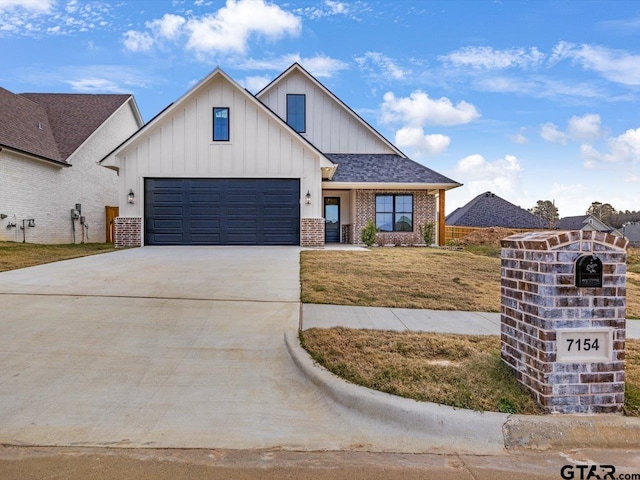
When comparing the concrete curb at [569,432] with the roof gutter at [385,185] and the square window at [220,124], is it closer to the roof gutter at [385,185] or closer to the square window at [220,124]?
the square window at [220,124]

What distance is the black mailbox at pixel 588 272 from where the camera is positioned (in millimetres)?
3121

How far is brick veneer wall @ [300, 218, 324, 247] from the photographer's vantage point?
1551 cm

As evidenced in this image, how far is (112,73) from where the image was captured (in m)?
24.2

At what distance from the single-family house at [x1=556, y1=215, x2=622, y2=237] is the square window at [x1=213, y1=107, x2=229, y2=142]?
3079 cm

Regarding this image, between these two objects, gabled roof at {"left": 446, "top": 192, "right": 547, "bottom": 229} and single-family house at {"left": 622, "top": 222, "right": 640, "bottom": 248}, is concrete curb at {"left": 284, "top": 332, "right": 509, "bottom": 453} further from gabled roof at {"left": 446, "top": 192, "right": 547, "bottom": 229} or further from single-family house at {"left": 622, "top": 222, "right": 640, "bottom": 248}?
single-family house at {"left": 622, "top": 222, "right": 640, "bottom": 248}

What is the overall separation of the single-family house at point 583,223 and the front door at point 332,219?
2465 cm

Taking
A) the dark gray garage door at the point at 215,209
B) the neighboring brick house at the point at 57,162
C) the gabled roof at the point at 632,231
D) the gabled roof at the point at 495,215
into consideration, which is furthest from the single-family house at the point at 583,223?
the neighboring brick house at the point at 57,162

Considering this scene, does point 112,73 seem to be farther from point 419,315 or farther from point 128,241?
point 419,315

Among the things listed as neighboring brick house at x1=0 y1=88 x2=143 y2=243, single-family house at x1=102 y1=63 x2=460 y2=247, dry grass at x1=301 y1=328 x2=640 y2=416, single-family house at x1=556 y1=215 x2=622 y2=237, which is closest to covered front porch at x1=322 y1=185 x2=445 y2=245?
single-family house at x1=102 y1=63 x2=460 y2=247

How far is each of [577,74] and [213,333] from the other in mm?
15915

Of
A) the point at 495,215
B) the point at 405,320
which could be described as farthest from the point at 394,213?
the point at 495,215

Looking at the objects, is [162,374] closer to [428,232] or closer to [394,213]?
[428,232]

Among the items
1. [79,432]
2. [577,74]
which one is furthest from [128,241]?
[577,74]

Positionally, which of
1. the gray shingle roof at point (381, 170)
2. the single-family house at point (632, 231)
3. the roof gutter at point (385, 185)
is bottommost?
the single-family house at point (632, 231)
